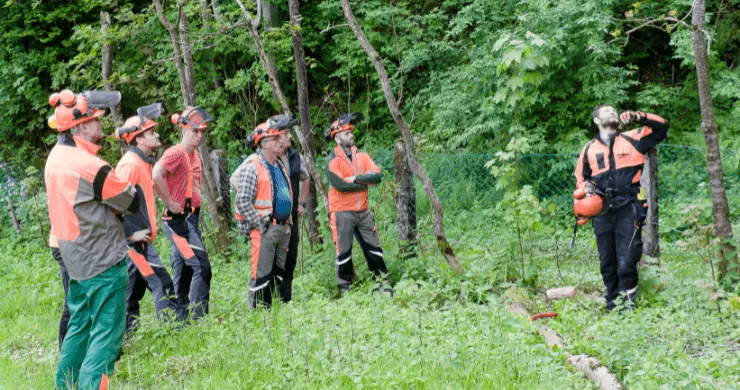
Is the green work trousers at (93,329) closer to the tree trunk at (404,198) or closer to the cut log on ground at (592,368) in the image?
the cut log on ground at (592,368)

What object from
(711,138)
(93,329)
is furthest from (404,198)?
(93,329)

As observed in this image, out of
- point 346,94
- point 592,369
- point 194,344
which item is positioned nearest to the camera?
point 592,369

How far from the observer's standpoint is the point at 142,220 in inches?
237

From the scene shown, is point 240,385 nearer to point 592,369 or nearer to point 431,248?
point 592,369

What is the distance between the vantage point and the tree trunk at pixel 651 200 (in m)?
7.37

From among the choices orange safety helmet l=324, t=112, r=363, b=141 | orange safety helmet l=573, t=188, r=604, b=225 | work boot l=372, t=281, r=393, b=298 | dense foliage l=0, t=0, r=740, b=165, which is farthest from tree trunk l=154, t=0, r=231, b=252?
orange safety helmet l=573, t=188, r=604, b=225

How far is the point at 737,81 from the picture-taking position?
10.8 metres

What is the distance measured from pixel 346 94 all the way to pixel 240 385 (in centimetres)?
1155

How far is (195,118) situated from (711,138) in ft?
16.1

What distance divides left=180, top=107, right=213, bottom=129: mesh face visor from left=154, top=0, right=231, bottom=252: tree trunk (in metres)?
3.19

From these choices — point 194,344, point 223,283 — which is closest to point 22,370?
point 194,344

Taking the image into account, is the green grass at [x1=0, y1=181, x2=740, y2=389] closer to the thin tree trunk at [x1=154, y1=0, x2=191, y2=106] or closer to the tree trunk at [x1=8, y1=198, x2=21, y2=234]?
the thin tree trunk at [x1=154, y1=0, x2=191, y2=106]

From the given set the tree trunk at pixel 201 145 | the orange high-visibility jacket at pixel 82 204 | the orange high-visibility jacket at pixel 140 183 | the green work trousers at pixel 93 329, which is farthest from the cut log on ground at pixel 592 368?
the tree trunk at pixel 201 145

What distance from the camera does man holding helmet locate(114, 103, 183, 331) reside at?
5.80 m
